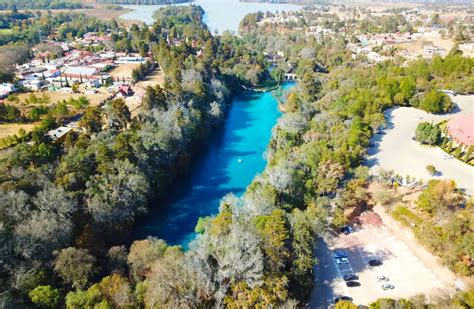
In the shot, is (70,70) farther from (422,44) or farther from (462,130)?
(422,44)

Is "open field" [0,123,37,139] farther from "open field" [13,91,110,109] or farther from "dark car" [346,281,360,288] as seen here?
"dark car" [346,281,360,288]

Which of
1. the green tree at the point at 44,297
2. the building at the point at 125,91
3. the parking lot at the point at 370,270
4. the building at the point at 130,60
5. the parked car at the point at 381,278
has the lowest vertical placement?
the parking lot at the point at 370,270

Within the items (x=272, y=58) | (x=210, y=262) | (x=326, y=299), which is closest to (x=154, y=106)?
(x=210, y=262)

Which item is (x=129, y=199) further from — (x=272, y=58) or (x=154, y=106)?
(x=272, y=58)

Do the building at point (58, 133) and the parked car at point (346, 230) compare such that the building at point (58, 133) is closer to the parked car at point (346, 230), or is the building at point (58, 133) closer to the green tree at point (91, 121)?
the green tree at point (91, 121)

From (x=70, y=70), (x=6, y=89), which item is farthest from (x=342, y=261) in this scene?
(x=70, y=70)

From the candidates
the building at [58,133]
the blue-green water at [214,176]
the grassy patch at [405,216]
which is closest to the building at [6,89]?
the building at [58,133]

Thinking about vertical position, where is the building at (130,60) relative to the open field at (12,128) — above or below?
above
